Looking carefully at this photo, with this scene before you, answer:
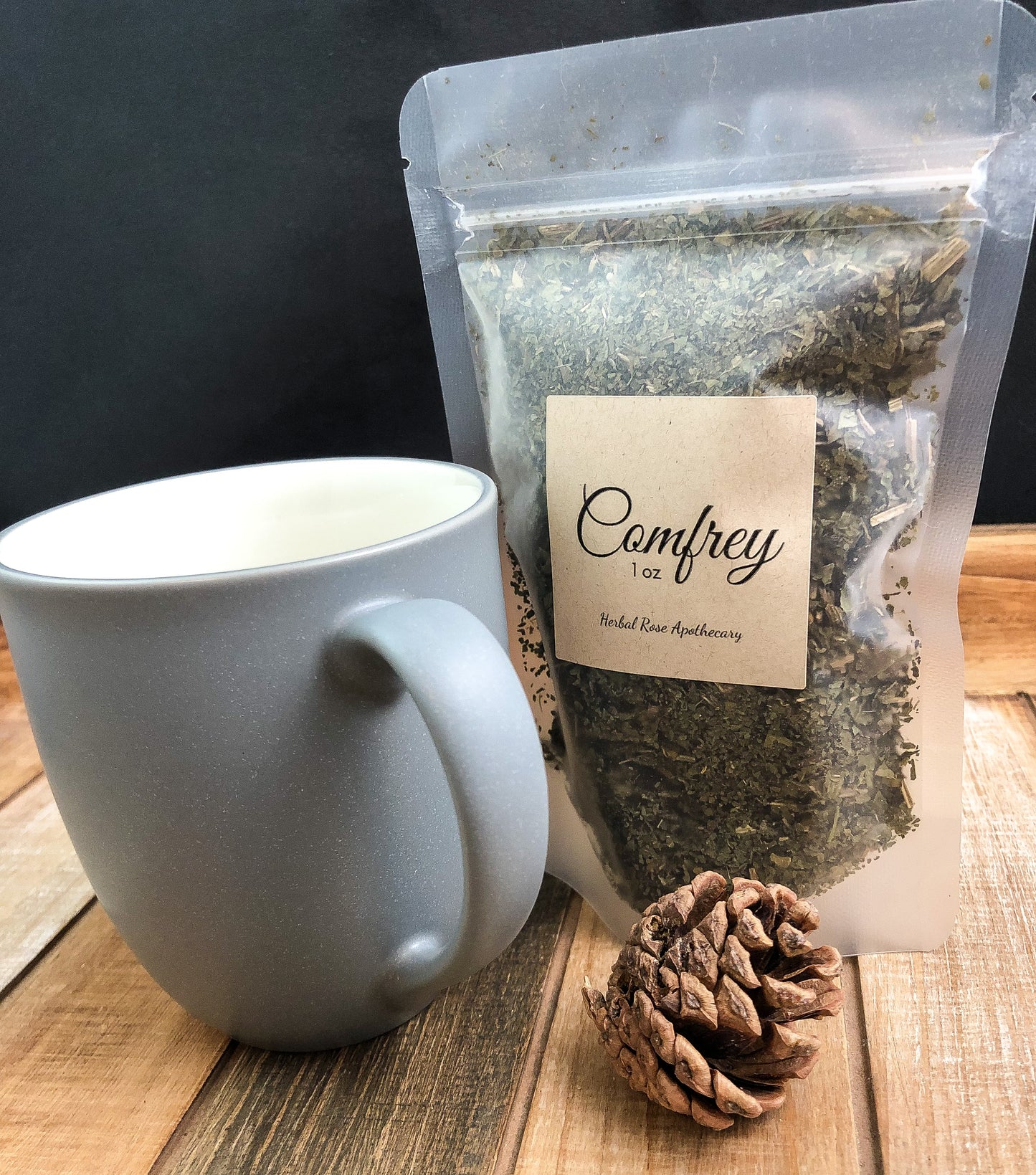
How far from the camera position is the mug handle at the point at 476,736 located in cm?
32

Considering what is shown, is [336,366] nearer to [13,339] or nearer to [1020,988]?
[13,339]

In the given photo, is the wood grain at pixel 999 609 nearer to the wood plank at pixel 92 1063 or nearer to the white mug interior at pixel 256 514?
the white mug interior at pixel 256 514

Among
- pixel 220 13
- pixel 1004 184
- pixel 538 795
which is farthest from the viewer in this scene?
pixel 220 13

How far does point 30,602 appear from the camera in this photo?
369 mm

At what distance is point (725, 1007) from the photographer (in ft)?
1.26

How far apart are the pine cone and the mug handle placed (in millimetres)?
78

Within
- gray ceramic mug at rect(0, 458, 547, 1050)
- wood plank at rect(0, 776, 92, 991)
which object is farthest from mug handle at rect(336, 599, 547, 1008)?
wood plank at rect(0, 776, 92, 991)

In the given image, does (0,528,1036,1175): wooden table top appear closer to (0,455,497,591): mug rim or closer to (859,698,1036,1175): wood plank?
(859,698,1036,1175): wood plank

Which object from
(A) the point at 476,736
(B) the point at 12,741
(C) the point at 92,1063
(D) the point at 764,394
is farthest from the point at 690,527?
(B) the point at 12,741

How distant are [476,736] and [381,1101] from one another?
0.63 ft

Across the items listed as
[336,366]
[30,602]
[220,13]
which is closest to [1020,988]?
[30,602]

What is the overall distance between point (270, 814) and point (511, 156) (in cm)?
34

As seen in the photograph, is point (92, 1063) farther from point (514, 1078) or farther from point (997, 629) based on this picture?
point (997, 629)

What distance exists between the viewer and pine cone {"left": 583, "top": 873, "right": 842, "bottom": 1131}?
0.38m
